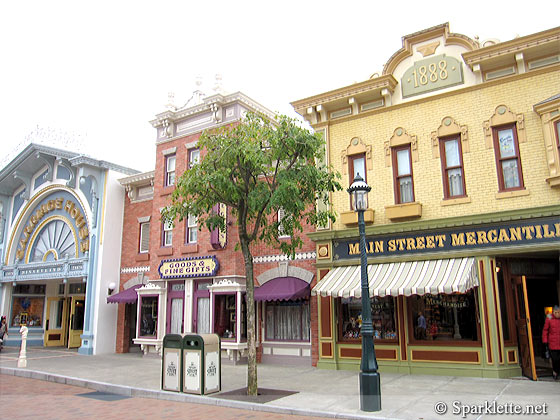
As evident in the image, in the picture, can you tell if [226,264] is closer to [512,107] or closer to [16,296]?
[512,107]

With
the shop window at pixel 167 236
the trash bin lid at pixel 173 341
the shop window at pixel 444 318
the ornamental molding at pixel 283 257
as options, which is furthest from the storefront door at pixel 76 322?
the shop window at pixel 444 318

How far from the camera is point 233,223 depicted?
702 inches

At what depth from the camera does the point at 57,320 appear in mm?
26875

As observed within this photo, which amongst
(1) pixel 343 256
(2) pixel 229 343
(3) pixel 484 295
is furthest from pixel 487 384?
(2) pixel 229 343

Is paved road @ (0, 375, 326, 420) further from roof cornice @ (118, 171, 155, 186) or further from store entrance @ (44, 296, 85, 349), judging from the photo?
store entrance @ (44, 296, 85, 349)

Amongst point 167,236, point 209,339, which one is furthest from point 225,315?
point 209,339

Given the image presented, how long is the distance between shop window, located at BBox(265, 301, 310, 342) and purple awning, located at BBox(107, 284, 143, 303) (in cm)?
656

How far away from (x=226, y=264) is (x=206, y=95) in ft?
24.7

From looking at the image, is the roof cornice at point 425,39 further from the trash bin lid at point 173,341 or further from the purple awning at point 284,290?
the trash bin lid at point 173,341

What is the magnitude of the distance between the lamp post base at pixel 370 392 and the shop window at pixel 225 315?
337 inches

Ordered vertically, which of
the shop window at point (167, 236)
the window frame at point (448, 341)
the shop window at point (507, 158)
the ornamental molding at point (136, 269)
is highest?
the shop window at point (507, 158)

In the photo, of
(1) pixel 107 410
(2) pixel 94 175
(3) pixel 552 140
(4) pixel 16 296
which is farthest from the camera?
(4) pixel 16 296

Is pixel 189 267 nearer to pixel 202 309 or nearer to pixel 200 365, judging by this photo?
pixel 202 309

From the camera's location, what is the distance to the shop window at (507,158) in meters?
13.0
